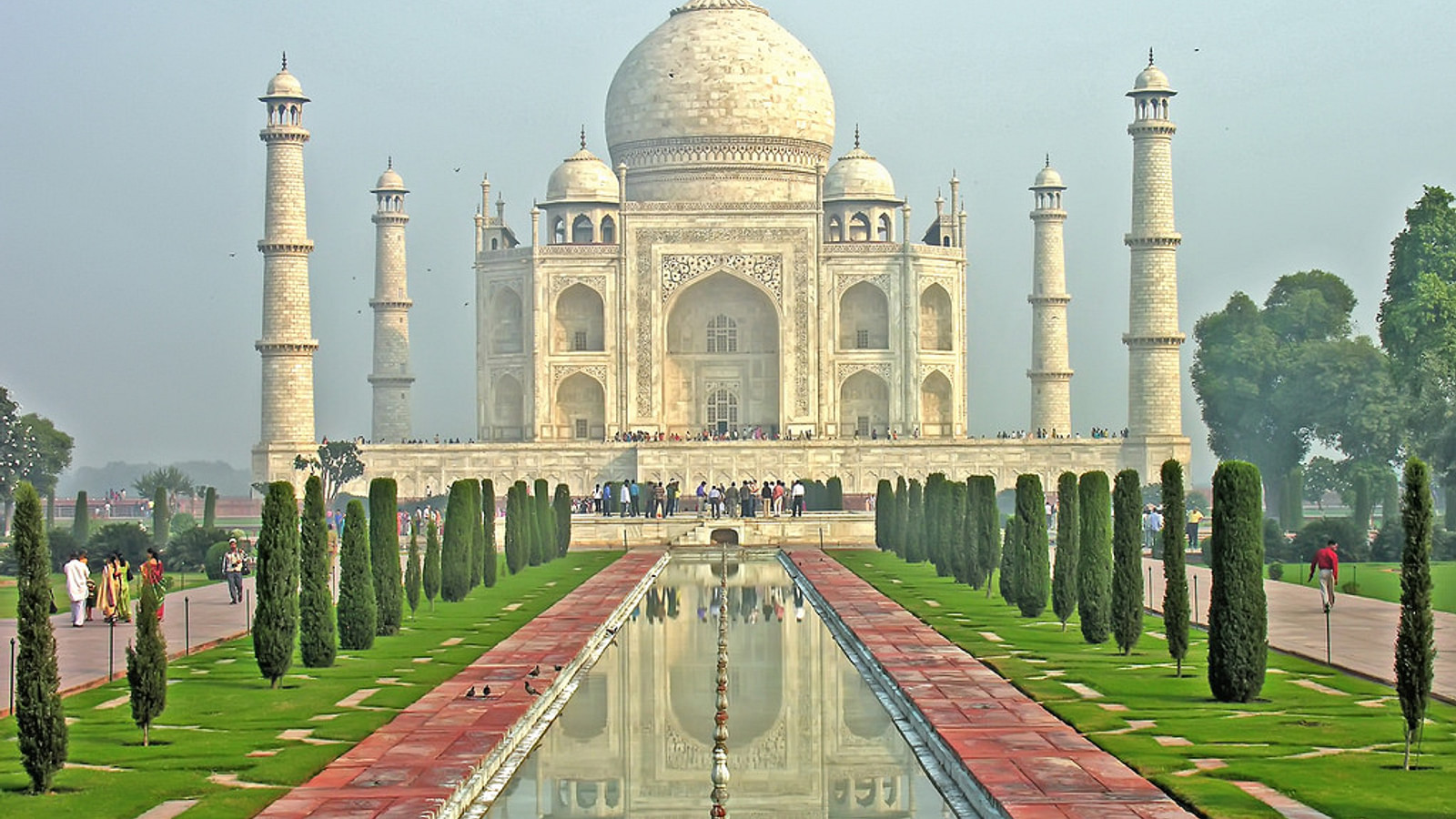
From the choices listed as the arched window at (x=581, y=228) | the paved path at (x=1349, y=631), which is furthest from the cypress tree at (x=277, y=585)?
the arched window at (x=581, y=228)

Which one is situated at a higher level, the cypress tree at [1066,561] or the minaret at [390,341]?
the minaret at [390,341]

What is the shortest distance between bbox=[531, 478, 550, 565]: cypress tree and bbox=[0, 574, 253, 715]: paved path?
5767 mm

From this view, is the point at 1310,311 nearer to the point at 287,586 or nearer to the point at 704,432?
the point at 704,432

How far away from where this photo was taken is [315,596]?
13836 mm

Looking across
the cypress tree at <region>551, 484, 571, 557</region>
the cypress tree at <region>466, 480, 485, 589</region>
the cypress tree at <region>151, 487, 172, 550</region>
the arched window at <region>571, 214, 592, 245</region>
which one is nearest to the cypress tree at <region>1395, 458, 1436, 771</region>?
the cypress tree at <region>466, 480, 485, 589</region>

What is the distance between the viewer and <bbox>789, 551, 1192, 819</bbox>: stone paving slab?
8688 mm

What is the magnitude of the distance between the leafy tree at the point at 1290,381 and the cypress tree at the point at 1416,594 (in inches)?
1114

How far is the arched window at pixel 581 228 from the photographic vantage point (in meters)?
43.4

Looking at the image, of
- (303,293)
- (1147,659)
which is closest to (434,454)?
(303,293)

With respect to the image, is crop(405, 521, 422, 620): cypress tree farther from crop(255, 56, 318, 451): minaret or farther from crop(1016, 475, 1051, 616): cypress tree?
crop(255, 56, 318, 451): minaret

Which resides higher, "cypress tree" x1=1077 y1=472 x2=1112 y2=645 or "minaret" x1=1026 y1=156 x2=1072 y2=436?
"minaret" x1=1026 y1=156 x2=1072 y2=436

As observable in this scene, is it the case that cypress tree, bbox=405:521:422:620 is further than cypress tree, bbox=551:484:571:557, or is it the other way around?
cypress tree, bbox=551:484:571:557

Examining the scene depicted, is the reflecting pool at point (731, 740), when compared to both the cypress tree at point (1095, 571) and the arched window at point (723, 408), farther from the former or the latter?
the arched window at point (723, 408)

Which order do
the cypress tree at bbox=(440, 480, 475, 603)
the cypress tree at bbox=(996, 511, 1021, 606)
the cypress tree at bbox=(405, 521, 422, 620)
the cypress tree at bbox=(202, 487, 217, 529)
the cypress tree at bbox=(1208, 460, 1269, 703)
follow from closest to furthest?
the cypress tree at bbox=(1208, 460, 1269, 703) < the cypress tree at bbox=(996, 511, 1021, 606) < the cypress tree at bbox=(405, 521, 422, 620) < the cypress tree at bbox=(440, 480, 475, 603) < the cypress tree at bbox=(202, 487, 217, 529)
